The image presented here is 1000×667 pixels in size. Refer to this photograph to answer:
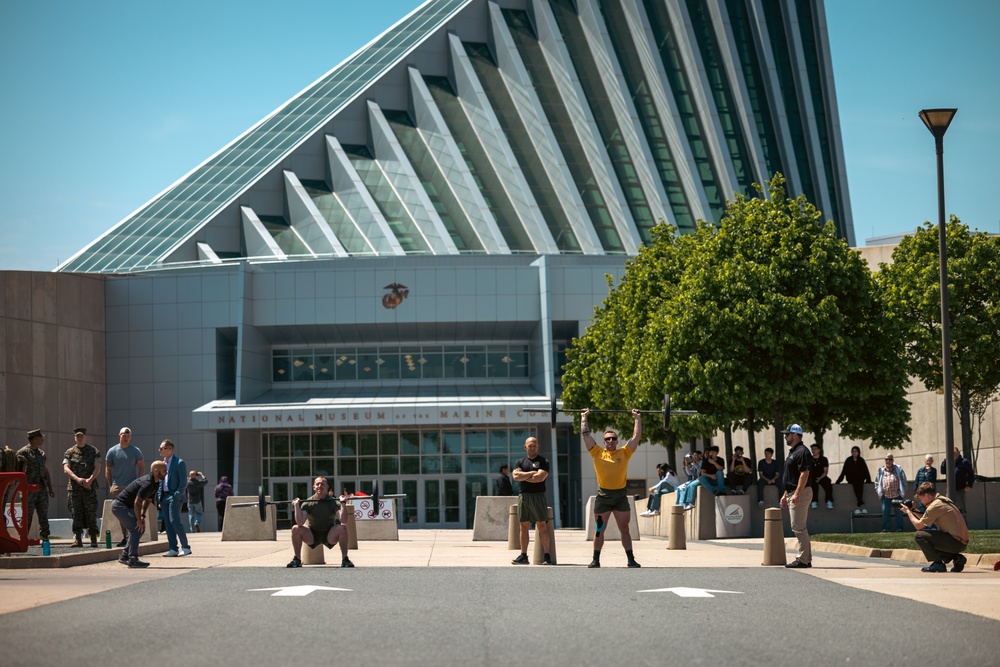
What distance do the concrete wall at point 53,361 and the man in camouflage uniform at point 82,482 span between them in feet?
101

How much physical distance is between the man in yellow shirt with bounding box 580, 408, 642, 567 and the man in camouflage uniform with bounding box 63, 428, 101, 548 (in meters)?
7.94

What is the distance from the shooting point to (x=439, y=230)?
204 ft

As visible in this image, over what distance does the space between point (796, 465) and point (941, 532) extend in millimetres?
2077

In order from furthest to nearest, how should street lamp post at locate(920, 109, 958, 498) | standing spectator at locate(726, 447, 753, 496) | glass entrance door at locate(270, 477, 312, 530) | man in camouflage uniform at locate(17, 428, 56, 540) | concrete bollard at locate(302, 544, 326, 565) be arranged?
glass entrance door at locate(270, 477, 312, 530) < standing spectator at locate(726, 447, 753, 496) < street lamp post at locate(920, 109, 958, 498) < man in camouflage uniform at locate(17, 428, 56, 540) < concrete bollard at locate(302, 544, 326, 565)

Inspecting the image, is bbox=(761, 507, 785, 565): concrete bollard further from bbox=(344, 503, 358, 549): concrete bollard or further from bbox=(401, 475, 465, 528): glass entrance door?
bbox=(401, 475, 465, 528): glass entrance door

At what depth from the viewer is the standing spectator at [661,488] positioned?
3662 cm

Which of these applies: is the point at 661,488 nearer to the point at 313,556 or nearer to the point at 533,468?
the point at 533,468

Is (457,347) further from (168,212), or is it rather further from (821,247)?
(821,247)

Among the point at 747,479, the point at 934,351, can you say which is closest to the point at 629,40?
the point at 934,351

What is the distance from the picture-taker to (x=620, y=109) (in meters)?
66.1

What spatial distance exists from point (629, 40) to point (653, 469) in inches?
840

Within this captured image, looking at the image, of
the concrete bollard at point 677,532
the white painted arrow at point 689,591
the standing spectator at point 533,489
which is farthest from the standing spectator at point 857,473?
the white painted arrow at point 689,591

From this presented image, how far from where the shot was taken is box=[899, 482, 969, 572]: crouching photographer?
1809 centimetres

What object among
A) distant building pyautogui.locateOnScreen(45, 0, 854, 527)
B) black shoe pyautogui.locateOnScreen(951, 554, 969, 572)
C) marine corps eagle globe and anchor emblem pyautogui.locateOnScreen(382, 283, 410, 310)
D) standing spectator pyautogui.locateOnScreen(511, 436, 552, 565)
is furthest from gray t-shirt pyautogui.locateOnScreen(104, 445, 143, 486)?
marine corps eagle globe and anchor emblem pyautogui.locateOnScreen(382, 283, 410, 310)
